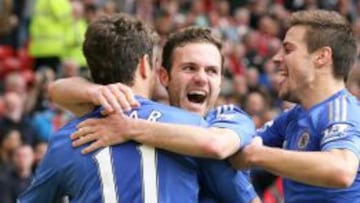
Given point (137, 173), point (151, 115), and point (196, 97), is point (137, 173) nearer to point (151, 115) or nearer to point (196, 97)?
point (151, 115)

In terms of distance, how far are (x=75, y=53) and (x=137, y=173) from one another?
10975 millimetres

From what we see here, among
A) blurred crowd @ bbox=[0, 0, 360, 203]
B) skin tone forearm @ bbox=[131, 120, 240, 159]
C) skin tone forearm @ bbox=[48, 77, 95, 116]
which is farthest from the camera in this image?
blurred crowd @ bbox=[0, 0, 360, 203]

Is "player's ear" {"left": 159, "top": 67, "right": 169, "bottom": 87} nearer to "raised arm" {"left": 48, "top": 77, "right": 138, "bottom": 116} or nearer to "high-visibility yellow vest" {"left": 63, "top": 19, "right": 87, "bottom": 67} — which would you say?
"raised arm" {"left": 48, "top": 77, "right": 138, "bottom": 116}

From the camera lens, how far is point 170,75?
5141mm

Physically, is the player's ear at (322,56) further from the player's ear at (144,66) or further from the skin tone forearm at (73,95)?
the skin tone forearm at (73,95)

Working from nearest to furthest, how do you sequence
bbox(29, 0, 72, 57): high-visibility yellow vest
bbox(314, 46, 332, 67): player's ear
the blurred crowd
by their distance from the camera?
1. bbox(314, 46, 332, 67): player's ear
2. the blurred crowd
3. bbox(29, 0, 72, 57): high-visibility yellow vest

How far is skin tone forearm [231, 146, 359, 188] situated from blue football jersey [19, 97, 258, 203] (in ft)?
0.39

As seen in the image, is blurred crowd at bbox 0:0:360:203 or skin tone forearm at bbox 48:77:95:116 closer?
skin tone forearm at bbox 48:77:95:116

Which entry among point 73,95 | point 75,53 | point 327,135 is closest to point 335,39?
point 327,135

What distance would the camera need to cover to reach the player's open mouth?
16.6 ft

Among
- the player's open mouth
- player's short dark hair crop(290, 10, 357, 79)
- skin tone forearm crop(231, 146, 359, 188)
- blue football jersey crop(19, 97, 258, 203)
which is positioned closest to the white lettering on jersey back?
blue football jersey crop(19, 97, 258, 203)

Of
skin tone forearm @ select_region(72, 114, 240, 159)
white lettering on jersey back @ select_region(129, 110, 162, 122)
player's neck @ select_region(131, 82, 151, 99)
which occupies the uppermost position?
player's neck @ select_region(131, 82, 151, 99)

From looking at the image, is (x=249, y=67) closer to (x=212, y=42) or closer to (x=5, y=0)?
(x=5, y=0)

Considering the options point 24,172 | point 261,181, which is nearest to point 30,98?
point 24,172
